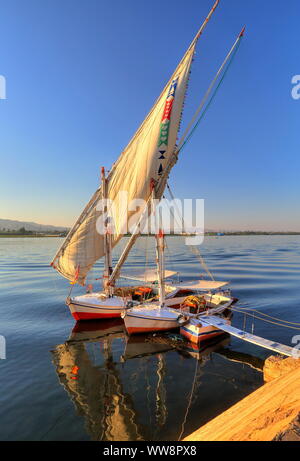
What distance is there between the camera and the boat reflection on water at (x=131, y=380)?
9742 mm

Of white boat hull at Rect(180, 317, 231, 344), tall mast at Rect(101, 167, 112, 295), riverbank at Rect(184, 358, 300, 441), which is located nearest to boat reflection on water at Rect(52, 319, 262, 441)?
white boat hull at Rect(180, 317, 231, 344)

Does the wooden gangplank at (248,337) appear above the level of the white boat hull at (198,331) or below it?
above

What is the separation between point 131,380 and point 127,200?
14892 mm

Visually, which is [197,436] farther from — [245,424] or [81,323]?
[81,323]

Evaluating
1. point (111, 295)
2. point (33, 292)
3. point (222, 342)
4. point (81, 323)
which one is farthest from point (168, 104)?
point (33, 292)

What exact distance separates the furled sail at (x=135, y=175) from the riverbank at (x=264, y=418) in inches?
631

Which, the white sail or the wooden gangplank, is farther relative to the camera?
the white sail

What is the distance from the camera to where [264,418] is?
6.51 m

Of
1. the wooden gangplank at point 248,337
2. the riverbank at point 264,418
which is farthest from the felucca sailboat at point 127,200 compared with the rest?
the riverbank at point 264,418

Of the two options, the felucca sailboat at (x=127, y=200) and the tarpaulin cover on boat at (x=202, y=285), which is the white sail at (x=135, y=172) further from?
the tarpaulin cover on boat at (x=202, y=285)

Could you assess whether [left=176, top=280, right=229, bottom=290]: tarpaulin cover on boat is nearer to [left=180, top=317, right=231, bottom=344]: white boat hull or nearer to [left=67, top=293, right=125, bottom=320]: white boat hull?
[left=180, top=317, right=231, bottom=344]: white boat hull

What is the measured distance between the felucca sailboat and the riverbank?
1222cm

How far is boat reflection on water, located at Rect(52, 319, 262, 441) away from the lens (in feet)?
32.0
